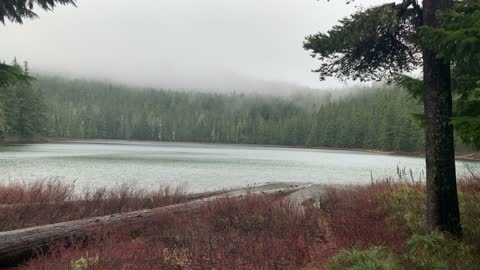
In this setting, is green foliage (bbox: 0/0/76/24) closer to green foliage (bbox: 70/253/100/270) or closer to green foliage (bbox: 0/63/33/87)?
green foliage (bbox: 0/63/33/87)

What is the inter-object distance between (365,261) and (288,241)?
310 cm

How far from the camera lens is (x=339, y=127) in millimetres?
137875

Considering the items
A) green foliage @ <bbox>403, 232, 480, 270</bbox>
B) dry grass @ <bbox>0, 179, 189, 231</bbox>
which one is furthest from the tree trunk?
dry grass @ <bbox>0, 179, 189, 231</bbox>

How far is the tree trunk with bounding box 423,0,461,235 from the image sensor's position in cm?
694

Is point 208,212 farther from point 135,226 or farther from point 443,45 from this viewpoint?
point 443,45

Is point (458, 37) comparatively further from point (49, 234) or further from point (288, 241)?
point (49, 234)

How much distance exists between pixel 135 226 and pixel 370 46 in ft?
27.6

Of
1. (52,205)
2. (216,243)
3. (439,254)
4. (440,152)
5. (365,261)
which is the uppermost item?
(440,152)

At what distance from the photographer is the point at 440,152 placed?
697 centimetres

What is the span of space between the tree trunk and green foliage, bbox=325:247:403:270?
1524 millimetres

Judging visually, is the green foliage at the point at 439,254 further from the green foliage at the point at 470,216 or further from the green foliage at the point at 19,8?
the green foliage at the point at 19,8

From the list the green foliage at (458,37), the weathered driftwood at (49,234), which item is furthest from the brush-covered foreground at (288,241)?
the green foliage at (458,37)

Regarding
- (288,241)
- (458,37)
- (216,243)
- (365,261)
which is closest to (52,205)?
(216,243)

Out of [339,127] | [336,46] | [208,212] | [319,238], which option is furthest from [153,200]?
[339,127]
